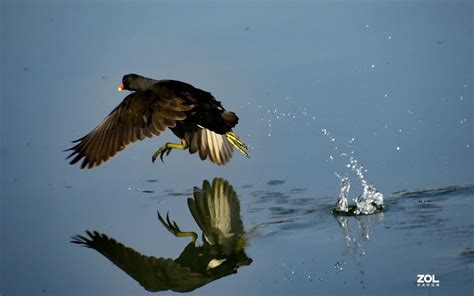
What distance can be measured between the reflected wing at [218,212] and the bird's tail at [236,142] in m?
0.37

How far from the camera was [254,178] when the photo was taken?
7094 mm

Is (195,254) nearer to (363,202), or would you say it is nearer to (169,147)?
(363,202)

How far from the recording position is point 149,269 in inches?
218

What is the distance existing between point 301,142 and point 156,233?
1.90 meters

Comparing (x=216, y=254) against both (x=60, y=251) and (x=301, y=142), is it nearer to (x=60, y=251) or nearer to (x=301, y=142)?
(x=60, y=251)

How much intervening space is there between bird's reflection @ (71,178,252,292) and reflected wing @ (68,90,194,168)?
571 mm

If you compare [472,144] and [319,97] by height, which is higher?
[319,97]

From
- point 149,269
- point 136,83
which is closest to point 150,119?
point 136,83

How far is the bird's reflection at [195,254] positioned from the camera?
5.38m

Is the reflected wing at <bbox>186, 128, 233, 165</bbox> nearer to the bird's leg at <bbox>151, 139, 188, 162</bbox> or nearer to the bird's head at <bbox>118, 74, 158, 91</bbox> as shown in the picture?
the bird's leg at <bbox>151, 139, 188, 162</bbox>

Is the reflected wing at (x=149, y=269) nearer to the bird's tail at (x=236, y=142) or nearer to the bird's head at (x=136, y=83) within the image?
the bird's tail at (x=236, y=142)

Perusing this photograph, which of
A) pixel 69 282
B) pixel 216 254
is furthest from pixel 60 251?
pixel 216 254

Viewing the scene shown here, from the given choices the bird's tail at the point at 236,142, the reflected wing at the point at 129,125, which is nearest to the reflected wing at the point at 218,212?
the bird's tail at the point at 236,142

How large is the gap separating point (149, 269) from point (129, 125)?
1.47 meters
